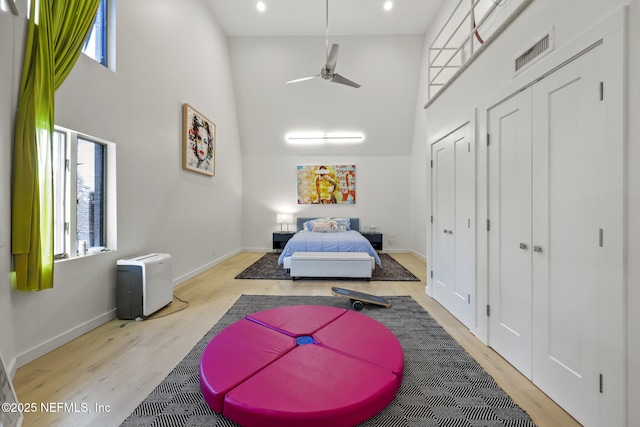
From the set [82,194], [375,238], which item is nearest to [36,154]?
[82,194]

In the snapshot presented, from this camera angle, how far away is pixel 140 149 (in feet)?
9.37

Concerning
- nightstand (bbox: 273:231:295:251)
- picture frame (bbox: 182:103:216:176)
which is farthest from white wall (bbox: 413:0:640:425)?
nightstand (bbox: 273:231:295:251)

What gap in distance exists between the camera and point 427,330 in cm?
228

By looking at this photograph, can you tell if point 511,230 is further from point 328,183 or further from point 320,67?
point 320,67

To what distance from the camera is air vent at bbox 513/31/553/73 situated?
150 centimetres

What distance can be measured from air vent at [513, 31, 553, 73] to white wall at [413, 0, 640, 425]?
4cm

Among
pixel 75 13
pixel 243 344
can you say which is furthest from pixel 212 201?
pixel 243 344

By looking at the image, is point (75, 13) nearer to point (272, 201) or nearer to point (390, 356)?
point (390, 356)

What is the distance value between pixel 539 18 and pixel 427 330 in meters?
2.39

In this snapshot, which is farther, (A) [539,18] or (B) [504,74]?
(B) [504,74]

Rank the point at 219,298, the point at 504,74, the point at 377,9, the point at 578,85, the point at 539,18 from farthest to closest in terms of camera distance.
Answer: the point at 377,9, the point at 219,298, the point at 504,74, the point at 539,18, the point at 578,85

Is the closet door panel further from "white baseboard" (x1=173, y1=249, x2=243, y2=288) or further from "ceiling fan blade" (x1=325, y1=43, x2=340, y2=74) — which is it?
"white baseboard" (x1=173, y1=249, x2=243, y2=288)

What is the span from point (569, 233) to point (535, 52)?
1.14m

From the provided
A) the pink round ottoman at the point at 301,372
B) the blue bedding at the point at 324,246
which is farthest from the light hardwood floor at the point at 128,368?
the blue bedding at the point at 324,246
